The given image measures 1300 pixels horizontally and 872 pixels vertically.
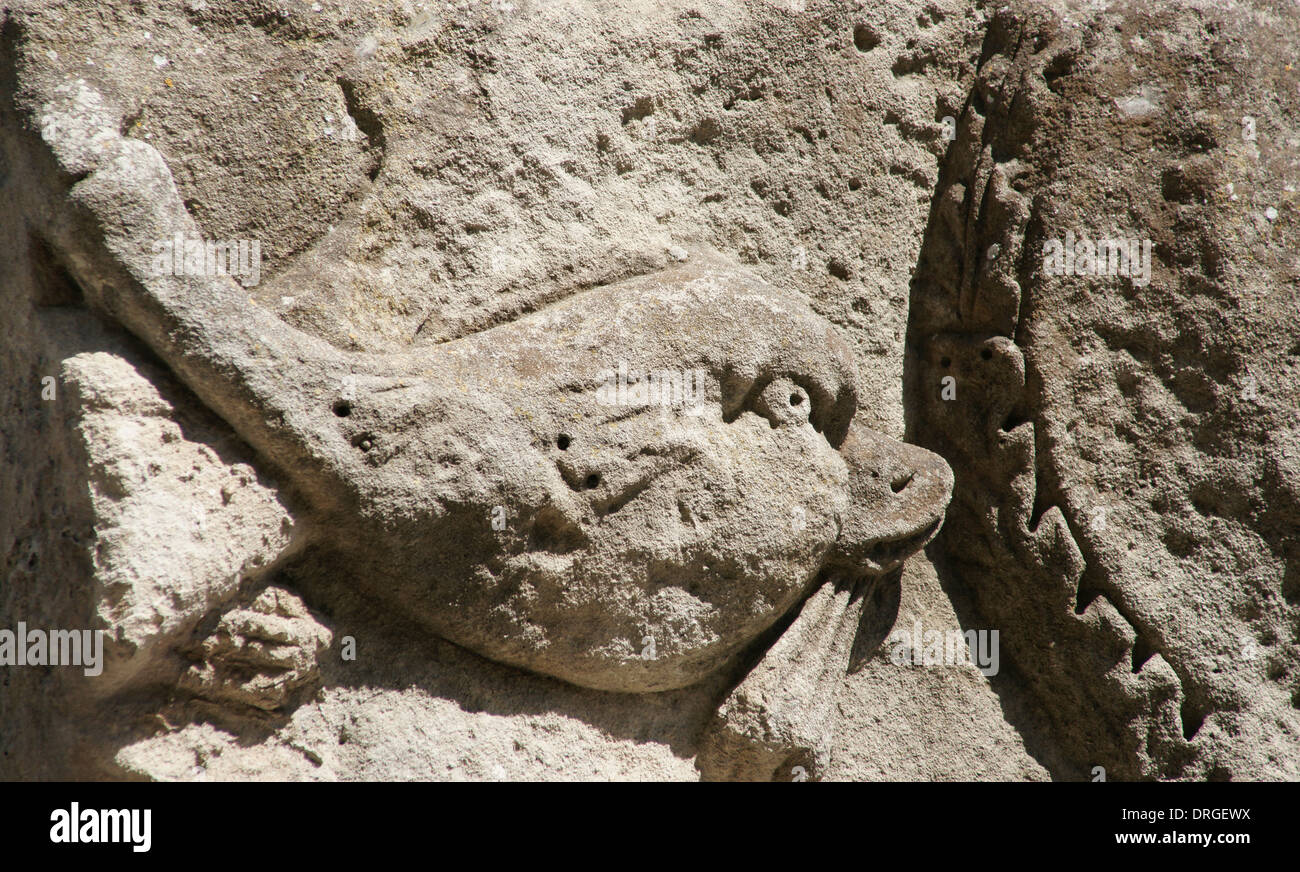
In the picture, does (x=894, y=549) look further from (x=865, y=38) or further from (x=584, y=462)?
(x=865, y=38)

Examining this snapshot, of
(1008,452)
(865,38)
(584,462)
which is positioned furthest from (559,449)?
(865,38)

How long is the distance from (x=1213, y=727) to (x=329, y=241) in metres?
1.99

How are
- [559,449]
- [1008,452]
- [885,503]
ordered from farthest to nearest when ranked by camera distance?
[1008,452] → [885,503] → [559,449]

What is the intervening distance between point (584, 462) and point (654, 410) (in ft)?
0.55

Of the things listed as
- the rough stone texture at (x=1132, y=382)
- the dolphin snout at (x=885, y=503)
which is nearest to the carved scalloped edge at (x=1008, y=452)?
the rough stone texture at (x=1132, y=382)

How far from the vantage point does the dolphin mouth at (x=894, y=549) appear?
2240 millimetres

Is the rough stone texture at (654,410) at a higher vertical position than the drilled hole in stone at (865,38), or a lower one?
lower

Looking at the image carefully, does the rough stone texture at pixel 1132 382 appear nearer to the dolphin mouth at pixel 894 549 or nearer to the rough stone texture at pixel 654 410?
the rough stone texture at pixel 654 410

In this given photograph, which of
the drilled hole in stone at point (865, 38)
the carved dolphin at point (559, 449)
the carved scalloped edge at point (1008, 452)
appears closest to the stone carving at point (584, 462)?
the carved dolphin at point (559, 449)

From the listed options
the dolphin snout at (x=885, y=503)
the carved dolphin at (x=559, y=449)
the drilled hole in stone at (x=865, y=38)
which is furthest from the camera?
the drilled hole in stone at (x=865, y=38)

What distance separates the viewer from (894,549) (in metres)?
2.27

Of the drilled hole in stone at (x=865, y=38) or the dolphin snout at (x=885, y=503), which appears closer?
the dolphin snout at (x=885, y=503)

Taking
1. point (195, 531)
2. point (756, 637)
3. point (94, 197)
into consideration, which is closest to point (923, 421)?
point (756, 637)

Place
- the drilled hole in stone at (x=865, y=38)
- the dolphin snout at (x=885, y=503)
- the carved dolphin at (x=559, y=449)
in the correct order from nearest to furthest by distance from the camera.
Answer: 1. the carved dolphin at (x=559, y=449)
2. the dolphin snout at (x=885, y=503)
3. the drilled hole in stone at (x=865, y=38)
